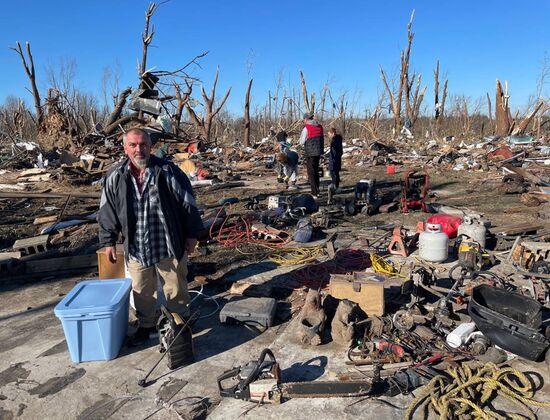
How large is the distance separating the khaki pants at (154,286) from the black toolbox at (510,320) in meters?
2.83

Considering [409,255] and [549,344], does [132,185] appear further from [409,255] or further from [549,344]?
[409,255]

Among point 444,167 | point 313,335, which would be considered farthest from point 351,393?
point 444,167

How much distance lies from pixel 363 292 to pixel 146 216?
2.35 m

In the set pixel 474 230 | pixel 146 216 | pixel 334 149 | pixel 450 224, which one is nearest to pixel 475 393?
pixel 146 216

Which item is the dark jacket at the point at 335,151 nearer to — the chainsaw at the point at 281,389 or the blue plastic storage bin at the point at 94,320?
the blue plastic storage bin at the point at 94,320

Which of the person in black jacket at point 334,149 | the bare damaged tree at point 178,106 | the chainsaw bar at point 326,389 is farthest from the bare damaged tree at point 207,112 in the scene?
the chainsaw bar at point 326,389

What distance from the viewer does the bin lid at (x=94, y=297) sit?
11.6ft

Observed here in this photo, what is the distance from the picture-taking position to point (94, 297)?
3.79 m

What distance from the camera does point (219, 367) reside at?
369 cm

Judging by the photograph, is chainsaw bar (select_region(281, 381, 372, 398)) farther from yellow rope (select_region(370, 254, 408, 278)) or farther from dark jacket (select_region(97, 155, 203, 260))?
yellow rope (select_region(370, 254, 408, 278))

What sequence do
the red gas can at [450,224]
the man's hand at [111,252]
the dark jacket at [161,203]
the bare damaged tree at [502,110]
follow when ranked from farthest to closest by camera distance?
the bare damaged tree at [502,110]
the red gas can at [450,224]
the man's hand at [111,252]
the dark jacket at [161,203]

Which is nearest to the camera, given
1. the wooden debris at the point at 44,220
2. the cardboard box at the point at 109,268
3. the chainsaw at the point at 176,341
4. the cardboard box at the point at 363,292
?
the chainsaw at the point at 176,341

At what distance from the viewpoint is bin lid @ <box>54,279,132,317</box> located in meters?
3.52

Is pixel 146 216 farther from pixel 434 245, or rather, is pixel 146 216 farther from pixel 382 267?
pixel 434 245
